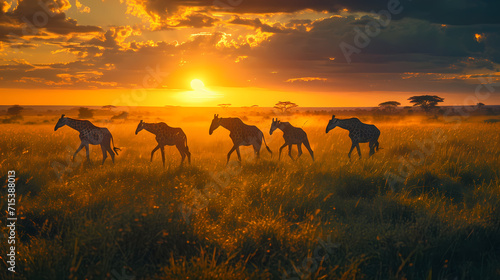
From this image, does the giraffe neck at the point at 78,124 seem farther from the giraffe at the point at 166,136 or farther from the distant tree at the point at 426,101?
the distant tree at the point at 426,101

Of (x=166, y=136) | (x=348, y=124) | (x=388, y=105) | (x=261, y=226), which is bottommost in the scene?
(x=261, y=226)

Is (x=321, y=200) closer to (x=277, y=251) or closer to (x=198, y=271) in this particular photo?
(x=277, y=251)

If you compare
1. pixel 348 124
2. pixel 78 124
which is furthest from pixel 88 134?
pixel 348 124

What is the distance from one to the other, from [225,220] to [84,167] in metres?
6.35

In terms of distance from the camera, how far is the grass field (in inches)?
173

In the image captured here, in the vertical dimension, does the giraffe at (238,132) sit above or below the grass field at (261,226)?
above


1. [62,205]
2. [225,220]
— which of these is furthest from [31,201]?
[225,220]

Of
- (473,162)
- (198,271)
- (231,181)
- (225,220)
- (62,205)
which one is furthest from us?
(473,162)

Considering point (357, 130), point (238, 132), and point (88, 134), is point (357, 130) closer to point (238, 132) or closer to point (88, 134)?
point (238, 132)

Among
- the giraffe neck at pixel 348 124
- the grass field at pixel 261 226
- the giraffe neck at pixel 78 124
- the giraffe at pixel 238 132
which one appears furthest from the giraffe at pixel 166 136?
the giraffe neck at pixel 348 124

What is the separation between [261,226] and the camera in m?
5.14

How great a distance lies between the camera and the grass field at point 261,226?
439 cm

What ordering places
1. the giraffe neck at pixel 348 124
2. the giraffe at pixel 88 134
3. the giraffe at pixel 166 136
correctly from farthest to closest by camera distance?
1. the giraffe neck at pixel 348 124
2. the giraffe at pixel 88 134
3. the giraffe at pixel 166 136

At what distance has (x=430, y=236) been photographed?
5102 mm
